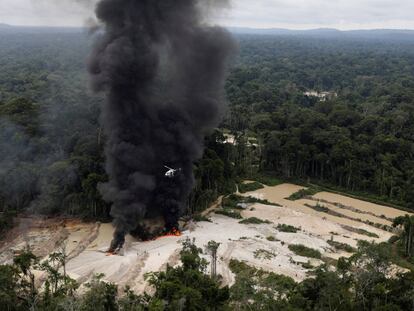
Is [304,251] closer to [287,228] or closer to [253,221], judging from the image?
[287,228]

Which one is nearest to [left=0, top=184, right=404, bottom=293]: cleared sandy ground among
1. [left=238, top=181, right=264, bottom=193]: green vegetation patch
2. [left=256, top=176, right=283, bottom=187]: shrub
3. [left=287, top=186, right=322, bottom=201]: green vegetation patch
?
[left=287, top=186, right=322, bottom=201]: green vegetation patch

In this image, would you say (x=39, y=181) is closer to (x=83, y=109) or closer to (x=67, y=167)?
(x=67, y=167)

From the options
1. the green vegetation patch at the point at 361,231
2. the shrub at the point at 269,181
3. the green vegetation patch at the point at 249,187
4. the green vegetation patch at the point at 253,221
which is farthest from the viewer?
the shrub at the point at 269,181

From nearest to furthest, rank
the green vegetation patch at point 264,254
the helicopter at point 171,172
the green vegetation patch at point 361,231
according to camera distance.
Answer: the green vegetation patch at point 264,254
the helicopter at point 171,172
the green vegetation patch at point 361,231

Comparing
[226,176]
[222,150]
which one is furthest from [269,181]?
[222,150]

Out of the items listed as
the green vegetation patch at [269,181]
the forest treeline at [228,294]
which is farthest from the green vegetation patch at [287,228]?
the green vegetation patch at [269,181]

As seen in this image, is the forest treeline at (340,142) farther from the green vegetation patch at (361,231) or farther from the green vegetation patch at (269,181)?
the green vegetation patch at (361,231)

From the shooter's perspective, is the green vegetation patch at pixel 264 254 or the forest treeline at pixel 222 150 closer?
the green vegetation patch at pixel 264 254

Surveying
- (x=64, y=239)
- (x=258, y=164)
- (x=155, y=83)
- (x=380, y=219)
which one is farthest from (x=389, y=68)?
(x=64, y=239)
